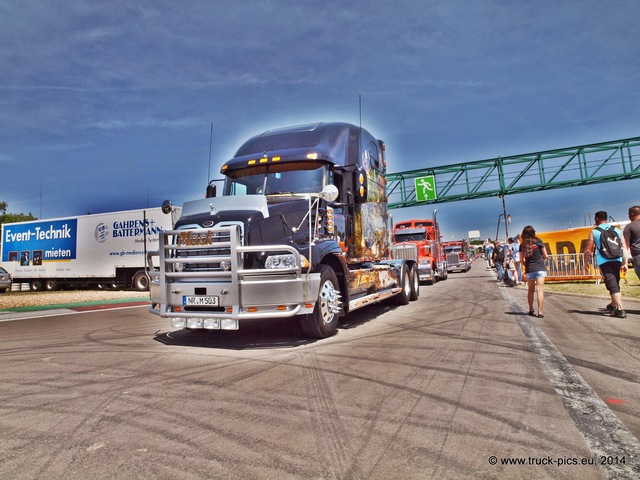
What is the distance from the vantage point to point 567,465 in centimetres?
228

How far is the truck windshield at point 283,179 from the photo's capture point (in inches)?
262

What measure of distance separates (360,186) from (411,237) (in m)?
13.8

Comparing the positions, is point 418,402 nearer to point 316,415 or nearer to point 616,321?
point 316,415

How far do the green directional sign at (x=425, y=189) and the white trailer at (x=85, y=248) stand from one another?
74.6ft

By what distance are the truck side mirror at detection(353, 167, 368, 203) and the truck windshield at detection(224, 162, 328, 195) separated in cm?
62

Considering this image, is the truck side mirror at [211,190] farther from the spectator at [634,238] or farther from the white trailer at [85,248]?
the white trailer at [85,248]

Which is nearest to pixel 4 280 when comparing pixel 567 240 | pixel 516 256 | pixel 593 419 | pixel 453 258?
pixel 516 256

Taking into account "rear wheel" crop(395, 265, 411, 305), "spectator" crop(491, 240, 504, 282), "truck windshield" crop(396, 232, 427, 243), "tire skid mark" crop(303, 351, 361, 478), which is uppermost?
"truck windshield" crop(396, 232, 427, 243)

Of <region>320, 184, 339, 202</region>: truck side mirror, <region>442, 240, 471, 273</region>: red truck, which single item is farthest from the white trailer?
<region>442, 240, 471, 273</region>: red truck

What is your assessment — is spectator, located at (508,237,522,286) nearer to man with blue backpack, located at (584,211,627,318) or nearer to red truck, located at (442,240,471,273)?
man with blue backpack, located at (584,211,627,318)

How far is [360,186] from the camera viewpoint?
715 centimetres

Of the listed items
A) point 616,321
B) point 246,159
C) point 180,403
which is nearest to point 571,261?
point 616,321

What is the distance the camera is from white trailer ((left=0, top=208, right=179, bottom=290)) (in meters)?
19.7

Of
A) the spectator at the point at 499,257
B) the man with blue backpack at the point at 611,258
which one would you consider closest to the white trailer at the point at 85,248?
the spectator at the point at 499,257
